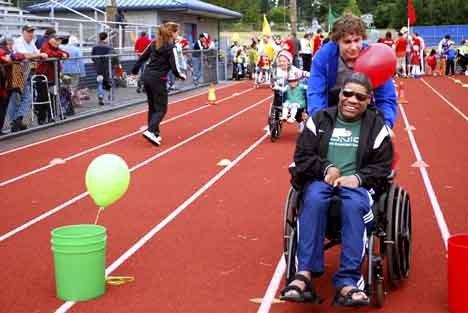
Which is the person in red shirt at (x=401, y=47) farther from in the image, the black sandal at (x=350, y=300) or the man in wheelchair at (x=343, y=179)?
the black sandal at (x=350, y=300)

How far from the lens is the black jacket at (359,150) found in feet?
15.8

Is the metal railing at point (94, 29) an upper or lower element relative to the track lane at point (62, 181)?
upper

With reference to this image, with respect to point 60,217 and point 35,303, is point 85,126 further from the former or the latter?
point 35,303

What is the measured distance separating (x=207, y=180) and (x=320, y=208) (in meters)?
4.61

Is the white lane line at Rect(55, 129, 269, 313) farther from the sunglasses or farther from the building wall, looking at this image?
the building wall

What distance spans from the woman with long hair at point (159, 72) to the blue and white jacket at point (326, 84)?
22.2ft


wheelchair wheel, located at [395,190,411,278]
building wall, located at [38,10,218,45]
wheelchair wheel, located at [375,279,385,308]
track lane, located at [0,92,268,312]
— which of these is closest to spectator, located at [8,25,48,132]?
track lane, located at [0,92,268,312]

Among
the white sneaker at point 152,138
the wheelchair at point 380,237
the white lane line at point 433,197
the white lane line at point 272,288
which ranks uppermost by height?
the wheelchair at point 380,237

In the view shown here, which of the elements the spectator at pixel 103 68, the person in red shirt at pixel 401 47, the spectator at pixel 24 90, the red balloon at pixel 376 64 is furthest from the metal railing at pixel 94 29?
the red balloon at pixel 376 64

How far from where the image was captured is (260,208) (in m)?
7.62

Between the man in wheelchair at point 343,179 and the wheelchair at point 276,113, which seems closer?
the man in wheelchair at point 343,179

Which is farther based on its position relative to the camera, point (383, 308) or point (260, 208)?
point (260, 208)

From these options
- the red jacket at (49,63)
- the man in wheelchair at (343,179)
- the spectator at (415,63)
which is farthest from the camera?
the spectator at (415,63)

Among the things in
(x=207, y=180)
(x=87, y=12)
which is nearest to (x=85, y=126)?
(x=207, y=180)
